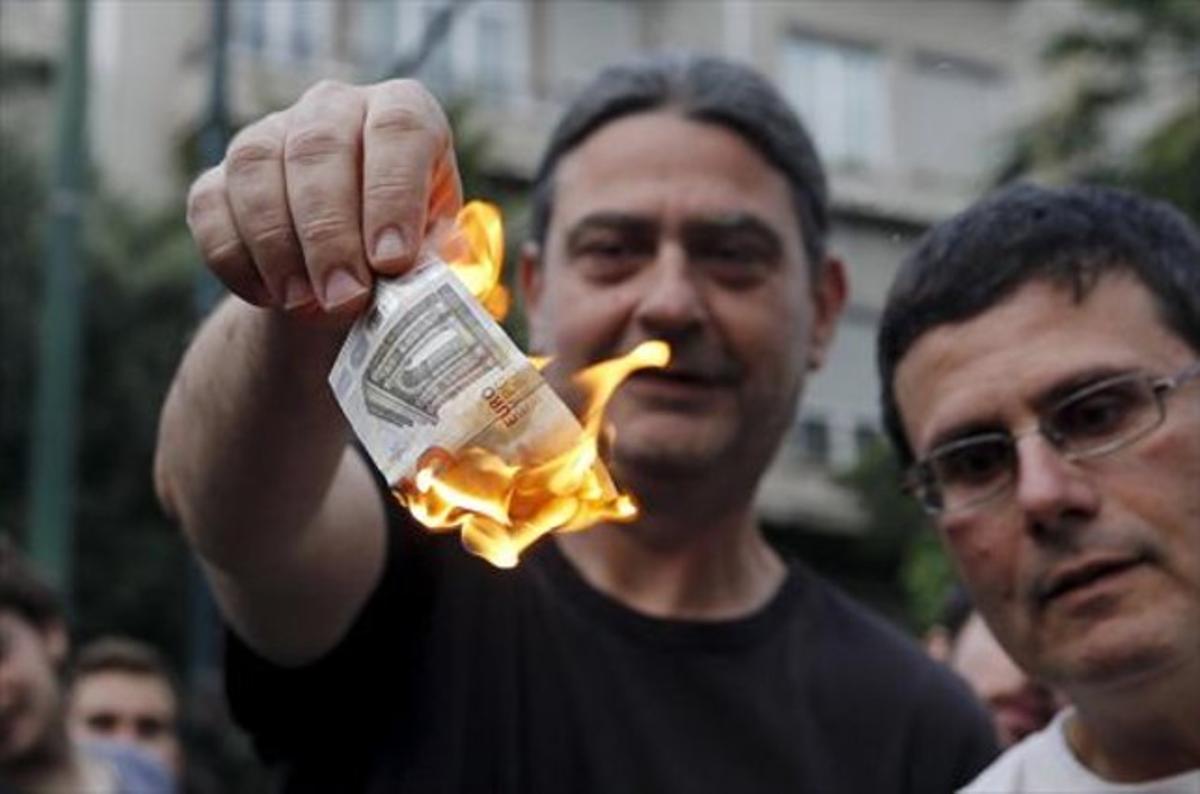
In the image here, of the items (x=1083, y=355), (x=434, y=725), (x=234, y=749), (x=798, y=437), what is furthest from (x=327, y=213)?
(x=798, y=437)

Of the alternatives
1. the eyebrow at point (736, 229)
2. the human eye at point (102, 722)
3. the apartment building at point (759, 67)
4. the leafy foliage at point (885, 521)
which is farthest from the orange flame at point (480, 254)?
the apartment building at point (759, 67)

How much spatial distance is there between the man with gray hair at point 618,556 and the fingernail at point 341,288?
0.68 feet

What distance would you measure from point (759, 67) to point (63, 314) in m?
13.9

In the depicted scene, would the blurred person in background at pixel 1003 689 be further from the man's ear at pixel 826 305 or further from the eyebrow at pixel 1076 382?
the eyebrow at pixel 1076 382

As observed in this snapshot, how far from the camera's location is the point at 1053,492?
286cm

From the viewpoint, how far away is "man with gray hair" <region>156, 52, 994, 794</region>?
2.71 m

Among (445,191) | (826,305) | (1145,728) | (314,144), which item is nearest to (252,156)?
(314,144)

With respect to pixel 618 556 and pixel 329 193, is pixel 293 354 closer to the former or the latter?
pixel 329 193

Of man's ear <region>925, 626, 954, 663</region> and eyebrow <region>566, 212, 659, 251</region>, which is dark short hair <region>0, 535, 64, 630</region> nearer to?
man's ear <region>925, 626, 954, 663</region>

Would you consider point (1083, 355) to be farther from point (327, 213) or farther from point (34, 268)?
point (34, 268)

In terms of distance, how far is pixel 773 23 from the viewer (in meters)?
28.9

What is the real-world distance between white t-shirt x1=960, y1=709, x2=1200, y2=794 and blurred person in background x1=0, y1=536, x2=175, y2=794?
135 inches

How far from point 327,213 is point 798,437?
25.6 m

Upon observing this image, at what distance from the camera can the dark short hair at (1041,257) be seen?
3.02m
